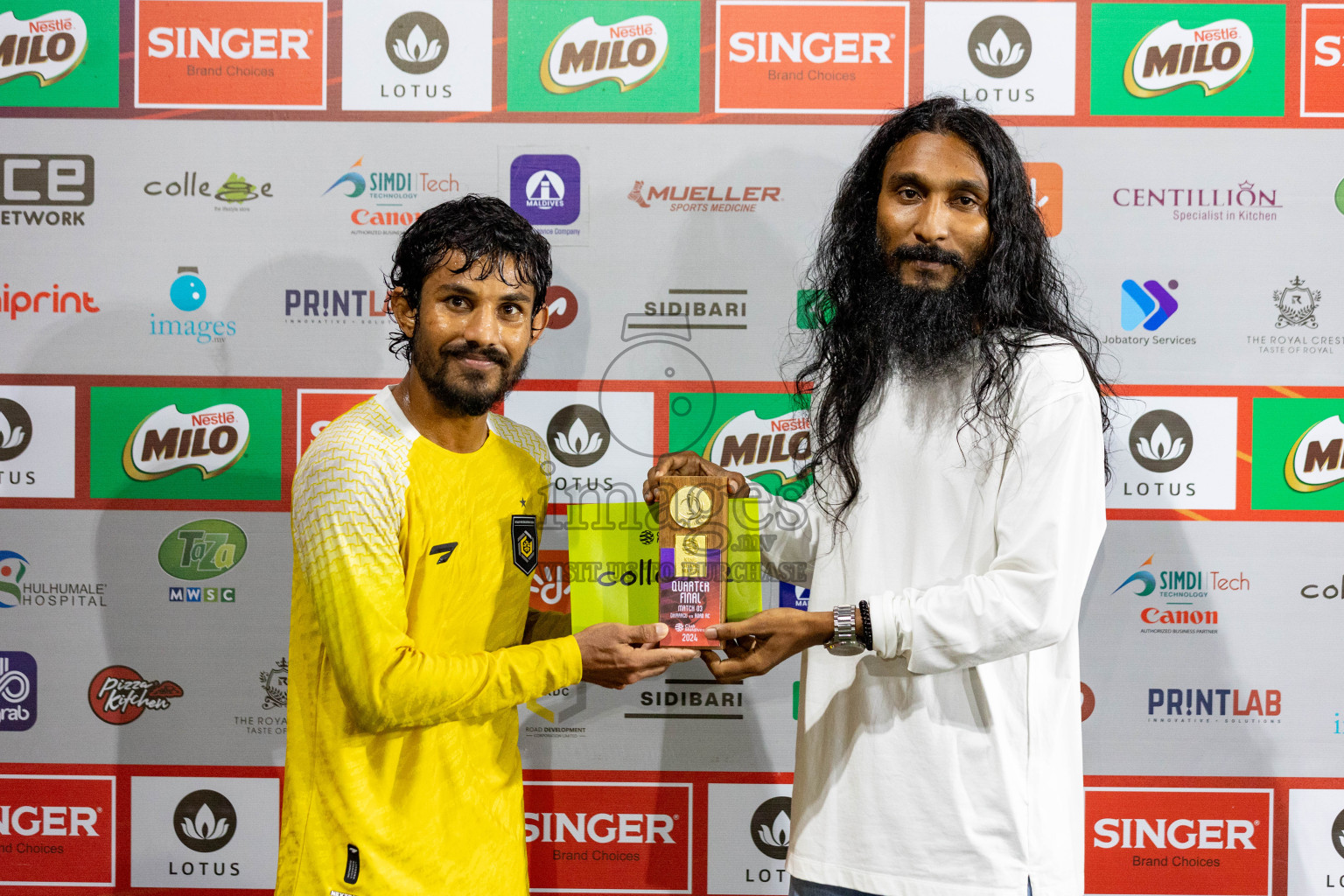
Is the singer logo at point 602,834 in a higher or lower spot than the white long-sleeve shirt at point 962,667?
lower

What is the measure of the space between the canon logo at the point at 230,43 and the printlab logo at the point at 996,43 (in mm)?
1847

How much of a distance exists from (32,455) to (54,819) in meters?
1.04

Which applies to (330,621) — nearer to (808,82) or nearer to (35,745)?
(35,745)

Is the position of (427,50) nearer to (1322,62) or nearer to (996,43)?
(996,43)

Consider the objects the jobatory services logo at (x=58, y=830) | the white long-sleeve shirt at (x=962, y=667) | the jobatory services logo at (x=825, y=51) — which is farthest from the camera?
the jobatory services logo at (x=58, y=830)

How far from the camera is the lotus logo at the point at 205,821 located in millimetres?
2594

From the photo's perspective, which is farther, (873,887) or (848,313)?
(848,313)

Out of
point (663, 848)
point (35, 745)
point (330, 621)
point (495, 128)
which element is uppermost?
point (495, 128)

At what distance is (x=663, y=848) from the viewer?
2.59 m

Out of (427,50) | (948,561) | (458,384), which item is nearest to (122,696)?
(458,384)

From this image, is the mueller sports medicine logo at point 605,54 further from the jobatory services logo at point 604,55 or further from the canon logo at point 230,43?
the canon logo at point 230,43

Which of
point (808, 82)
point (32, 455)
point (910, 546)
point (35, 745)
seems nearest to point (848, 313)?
point (910, 546)

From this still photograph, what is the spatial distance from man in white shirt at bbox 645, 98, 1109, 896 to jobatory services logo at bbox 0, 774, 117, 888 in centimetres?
200

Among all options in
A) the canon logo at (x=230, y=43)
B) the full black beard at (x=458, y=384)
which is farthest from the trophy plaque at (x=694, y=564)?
the canon logo at (x=230, y=43)
